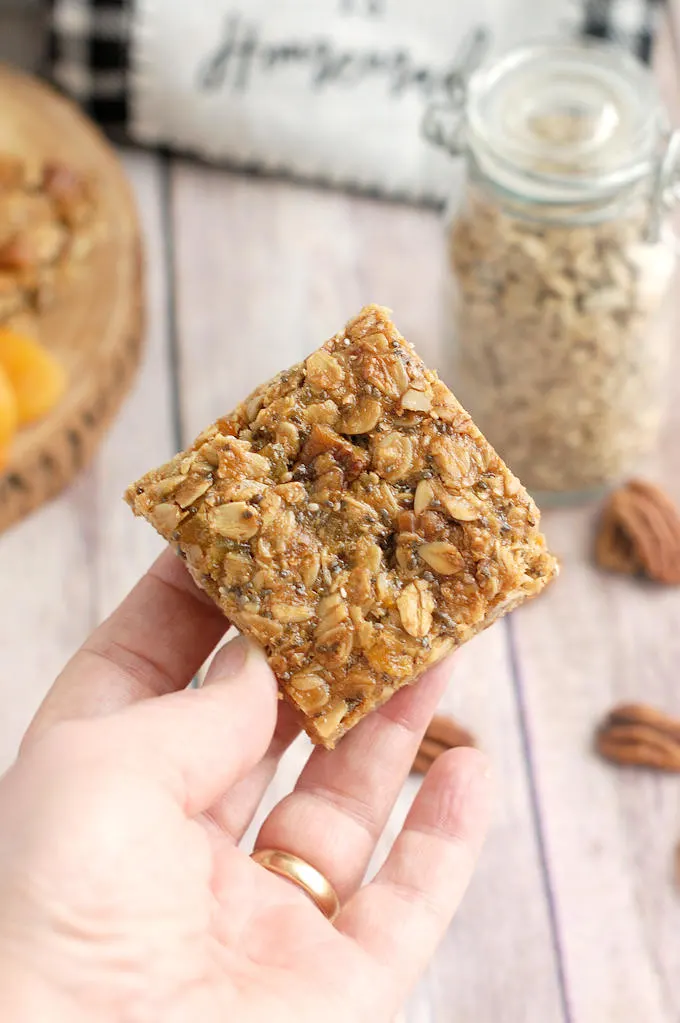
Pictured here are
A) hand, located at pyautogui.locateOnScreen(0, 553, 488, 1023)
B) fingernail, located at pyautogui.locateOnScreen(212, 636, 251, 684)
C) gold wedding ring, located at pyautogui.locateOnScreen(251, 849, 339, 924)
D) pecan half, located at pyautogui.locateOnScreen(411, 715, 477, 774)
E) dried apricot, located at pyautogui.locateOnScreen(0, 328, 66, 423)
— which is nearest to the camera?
hand, located at pyautogui.locateOnScreen(0, 553, 488, 1023)

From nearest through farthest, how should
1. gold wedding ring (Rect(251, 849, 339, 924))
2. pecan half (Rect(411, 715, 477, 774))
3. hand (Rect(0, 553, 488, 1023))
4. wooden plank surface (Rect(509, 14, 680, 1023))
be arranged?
1. hand (Rect(0, 553, 488, 1023))
2. gold wedding ring (Rect(251, 849, 339, 924))
3. wooden plank surface (Rect(509, 14, 680, 1023))
4. pecan half (Rect(411, 715, 477, 774))

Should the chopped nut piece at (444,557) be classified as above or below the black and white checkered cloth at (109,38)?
below

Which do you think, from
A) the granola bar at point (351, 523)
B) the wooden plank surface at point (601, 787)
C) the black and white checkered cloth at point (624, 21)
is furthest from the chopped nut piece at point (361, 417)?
the black and white checkered cloth at point (624, 21)

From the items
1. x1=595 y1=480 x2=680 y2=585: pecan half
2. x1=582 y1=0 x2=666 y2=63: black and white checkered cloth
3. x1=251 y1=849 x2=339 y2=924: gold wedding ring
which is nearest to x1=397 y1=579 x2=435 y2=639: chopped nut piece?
x1=251 y1=849 x2=339 y2=924: gold wedding ring

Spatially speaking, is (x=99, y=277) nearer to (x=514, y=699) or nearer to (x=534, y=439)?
(x=534, y=439)

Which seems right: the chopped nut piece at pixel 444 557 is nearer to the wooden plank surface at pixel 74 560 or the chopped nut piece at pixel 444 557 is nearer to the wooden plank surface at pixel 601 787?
the wooden plank surface at pixel 601 787

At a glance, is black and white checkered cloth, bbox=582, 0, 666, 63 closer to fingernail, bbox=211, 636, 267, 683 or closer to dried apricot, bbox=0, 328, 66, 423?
dried apricot, bbox=0, 328, 66, 423

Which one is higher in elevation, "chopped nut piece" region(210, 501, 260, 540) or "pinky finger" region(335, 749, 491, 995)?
"chopped nut piece" region(210, 501, 260, 540)

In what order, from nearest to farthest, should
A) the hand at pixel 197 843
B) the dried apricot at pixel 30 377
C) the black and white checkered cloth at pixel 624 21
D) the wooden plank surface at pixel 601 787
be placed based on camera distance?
the hand at pixel 197 843
the wooden plank surface at pixel 601 787
the dried apricot at pixel 30 377
the black and white checkered cloth at pixel 624 21
